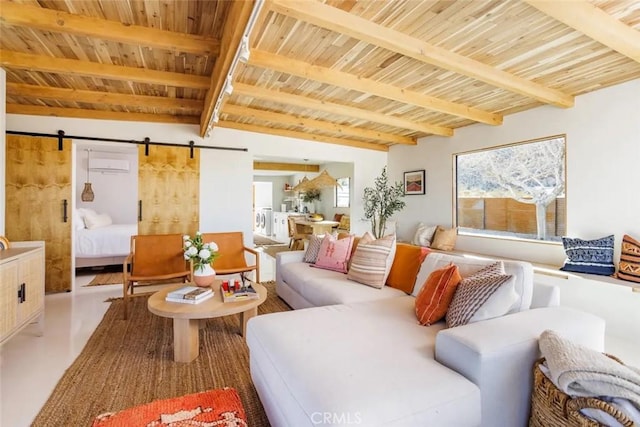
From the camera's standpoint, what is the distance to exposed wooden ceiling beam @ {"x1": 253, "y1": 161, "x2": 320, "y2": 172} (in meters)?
8.37

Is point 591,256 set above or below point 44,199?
below

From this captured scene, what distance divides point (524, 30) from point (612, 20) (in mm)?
521

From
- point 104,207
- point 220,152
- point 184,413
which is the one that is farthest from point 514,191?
point 104,207

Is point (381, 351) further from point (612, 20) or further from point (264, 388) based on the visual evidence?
point (612, 20)

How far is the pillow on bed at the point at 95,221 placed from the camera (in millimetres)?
5471

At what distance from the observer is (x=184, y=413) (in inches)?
69.1

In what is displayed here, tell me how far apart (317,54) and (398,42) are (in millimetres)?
777

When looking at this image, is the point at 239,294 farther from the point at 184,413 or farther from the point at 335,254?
the point at 335,254

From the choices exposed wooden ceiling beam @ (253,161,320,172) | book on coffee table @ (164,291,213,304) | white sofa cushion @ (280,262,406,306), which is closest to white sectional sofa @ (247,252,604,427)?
white sofa cushion @ (280,262,406,306)

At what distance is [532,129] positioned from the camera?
4.06 meters

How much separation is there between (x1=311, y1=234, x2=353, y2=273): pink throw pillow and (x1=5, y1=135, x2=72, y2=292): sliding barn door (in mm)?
3471

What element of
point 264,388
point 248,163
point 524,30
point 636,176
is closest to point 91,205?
point 248,163

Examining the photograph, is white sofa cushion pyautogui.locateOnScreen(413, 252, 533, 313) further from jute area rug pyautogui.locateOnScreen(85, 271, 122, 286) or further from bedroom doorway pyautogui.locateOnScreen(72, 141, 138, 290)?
bedroom doorway pyautogui.locateOnScreen(72, 141, 138, 290)

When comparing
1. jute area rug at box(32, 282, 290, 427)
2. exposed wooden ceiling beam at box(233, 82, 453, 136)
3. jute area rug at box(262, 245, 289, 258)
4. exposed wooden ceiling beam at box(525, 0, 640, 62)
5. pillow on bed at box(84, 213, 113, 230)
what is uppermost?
exposed wooden ceiling beam at box(233, 82, 453, 136)
